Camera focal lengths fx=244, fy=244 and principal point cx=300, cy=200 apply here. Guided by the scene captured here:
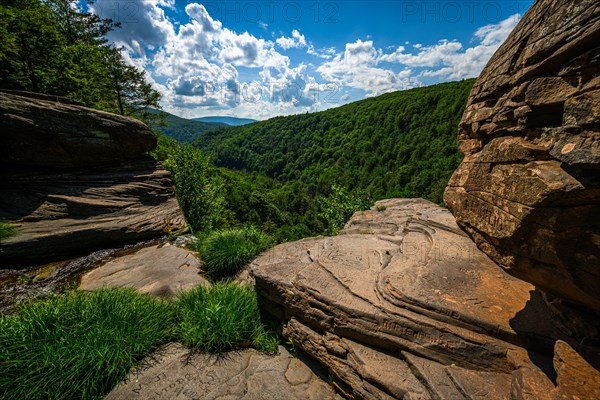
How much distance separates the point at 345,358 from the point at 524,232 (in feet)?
10.4

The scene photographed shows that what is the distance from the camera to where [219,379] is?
13.2 ft

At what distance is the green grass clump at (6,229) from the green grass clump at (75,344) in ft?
18.6

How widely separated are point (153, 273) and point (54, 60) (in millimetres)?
12695

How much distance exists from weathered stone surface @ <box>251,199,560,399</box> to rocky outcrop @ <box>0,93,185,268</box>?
745 centimetres

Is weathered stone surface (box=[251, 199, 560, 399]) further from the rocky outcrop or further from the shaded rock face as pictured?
the rocky outcrop

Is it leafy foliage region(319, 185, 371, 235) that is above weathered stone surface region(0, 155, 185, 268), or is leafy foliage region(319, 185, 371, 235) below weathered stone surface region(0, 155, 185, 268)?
below

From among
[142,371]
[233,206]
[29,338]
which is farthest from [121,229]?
[233,206]

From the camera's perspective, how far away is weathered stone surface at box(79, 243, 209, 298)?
647 cm

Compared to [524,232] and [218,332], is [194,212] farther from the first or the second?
[524,232]

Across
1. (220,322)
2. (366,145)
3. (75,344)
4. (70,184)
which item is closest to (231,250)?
(220,322)

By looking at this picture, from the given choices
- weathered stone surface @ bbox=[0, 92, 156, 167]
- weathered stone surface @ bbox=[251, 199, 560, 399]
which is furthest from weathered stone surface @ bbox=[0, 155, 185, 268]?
weathered stone surface @ bbox=[251, 199, 560, 399]

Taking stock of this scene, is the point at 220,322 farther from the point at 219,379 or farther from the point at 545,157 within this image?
the point at 545,157

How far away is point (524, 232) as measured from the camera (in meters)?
2.55

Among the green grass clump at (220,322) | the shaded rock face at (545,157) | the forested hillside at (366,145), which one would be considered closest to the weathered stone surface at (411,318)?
the green grass clump at (220,322)
